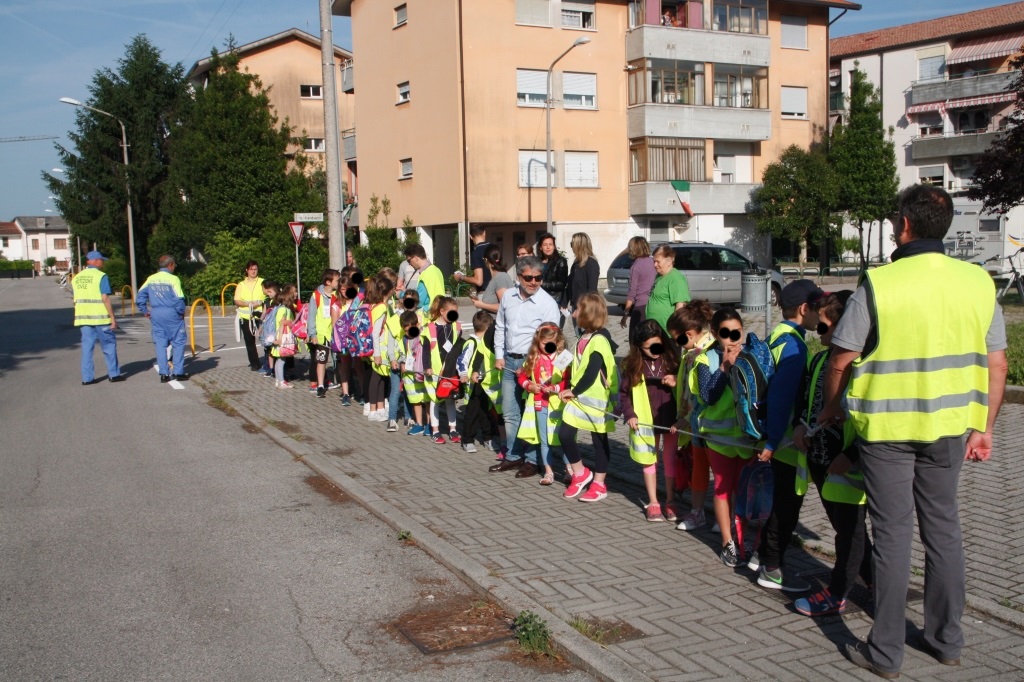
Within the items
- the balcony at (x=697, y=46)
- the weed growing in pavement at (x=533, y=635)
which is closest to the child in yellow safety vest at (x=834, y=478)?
the weed growing in pavement at (x=533, y=635)

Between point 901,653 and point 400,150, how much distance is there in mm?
38051

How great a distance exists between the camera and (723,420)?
583 centimetres

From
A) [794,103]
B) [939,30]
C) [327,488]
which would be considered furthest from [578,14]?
[327,488]

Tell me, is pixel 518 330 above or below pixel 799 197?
below

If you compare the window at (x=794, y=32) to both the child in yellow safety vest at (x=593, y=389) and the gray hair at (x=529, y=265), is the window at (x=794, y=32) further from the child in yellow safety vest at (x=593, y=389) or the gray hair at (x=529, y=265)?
the child in yellow safety vest at (x=593, y=389)

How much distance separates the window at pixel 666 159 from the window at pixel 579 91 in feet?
8.61

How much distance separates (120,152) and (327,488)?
4079 cm

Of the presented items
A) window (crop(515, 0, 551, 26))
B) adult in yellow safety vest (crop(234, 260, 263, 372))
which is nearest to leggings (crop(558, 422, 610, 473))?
adult in yellow safety vest (crop(234, 260, 263, 372))

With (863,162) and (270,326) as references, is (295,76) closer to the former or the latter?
(863,162)

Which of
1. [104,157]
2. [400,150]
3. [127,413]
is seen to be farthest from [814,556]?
[104,157]

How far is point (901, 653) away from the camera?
13.9 feet

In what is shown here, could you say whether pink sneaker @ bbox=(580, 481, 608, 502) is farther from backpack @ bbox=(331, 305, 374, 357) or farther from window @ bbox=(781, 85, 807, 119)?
window @ bbox=(781, 85, 807, 119)

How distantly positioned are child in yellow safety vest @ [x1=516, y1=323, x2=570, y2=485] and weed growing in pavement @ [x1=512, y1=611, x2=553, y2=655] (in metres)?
2.82

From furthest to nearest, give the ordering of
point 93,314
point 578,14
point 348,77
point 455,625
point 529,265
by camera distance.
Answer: point 348,77
point 578,14
point 93,314
point 529,265
point 455,625
